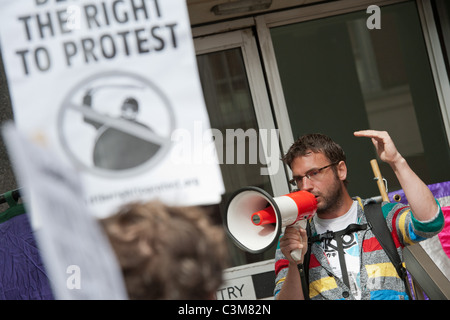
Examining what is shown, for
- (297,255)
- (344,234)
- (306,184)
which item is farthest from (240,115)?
(297,255)

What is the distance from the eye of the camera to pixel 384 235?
2311 millimetres

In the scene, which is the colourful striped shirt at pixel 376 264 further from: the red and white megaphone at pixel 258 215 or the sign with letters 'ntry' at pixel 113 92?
the sign with letters 'ntry' at pixel 113 92

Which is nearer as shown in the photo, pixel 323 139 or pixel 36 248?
pixel 36 248

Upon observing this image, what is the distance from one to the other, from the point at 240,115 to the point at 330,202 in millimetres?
1981

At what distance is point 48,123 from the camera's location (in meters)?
1.58

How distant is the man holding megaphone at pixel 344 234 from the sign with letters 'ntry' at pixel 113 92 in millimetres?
852

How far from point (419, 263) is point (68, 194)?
157 cm

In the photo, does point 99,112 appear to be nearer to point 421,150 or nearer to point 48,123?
point 48,123

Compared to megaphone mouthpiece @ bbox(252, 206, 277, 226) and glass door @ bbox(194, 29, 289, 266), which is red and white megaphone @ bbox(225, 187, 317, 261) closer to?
megaphone mouthpiece @ bbox(252, 206, 277, 226)

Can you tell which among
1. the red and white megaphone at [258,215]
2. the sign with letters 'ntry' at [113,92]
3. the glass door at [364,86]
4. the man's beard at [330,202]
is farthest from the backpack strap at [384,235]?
the glass door at [364,86]

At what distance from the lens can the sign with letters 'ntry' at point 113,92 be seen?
1.58m

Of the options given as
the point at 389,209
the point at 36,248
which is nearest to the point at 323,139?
the point at 389,209

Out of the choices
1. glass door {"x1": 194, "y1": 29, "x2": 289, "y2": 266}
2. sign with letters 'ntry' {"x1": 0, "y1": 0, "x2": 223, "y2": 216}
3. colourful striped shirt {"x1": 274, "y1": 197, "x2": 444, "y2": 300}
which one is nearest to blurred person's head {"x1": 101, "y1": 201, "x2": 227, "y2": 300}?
sign with letters 'ntry' {"x1": 0, "y1": 0, "x2": 223, "y2": 216}
